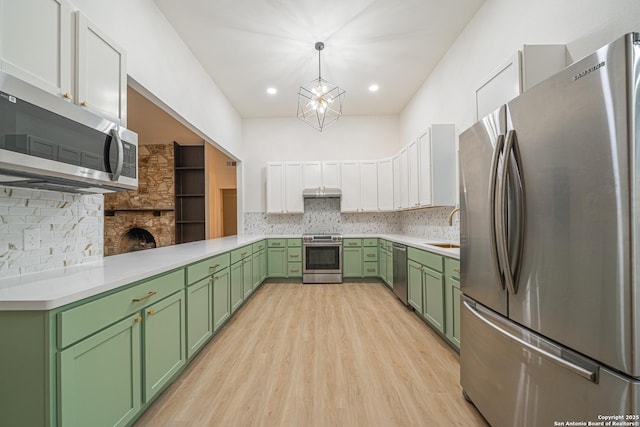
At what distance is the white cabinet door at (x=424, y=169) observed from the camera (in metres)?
3.38

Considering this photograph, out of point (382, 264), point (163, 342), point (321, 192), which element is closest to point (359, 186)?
point (321, 192)

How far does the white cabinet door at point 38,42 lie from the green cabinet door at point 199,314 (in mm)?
1480

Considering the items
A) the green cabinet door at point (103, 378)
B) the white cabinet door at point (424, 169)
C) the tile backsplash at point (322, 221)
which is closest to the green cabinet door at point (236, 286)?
the green cabinet door at point (103, 378)

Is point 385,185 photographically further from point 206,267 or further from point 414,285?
point 206,267

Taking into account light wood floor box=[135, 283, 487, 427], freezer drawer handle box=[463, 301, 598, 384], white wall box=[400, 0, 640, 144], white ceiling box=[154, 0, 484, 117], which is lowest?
light wood floor box=[135, 283, 487, 427]

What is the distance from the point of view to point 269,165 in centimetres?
527

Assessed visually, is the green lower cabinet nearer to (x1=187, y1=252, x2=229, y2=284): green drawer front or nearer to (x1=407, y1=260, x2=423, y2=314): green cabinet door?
(x1=187, y1=252, x2=229, y2=284): green drawer front

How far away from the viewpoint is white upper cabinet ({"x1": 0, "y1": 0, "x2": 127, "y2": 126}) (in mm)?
1212

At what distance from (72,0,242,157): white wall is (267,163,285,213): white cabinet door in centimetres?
128

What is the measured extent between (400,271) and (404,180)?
1.43m

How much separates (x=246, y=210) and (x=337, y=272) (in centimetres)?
219

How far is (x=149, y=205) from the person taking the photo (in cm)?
624

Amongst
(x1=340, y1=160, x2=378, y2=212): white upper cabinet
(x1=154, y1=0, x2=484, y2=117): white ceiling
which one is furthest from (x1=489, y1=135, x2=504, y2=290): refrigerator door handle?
(x1=340, y1=160, x2=378, y2=212): white upper cabinet

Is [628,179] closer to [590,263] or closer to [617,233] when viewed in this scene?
[617,233]
